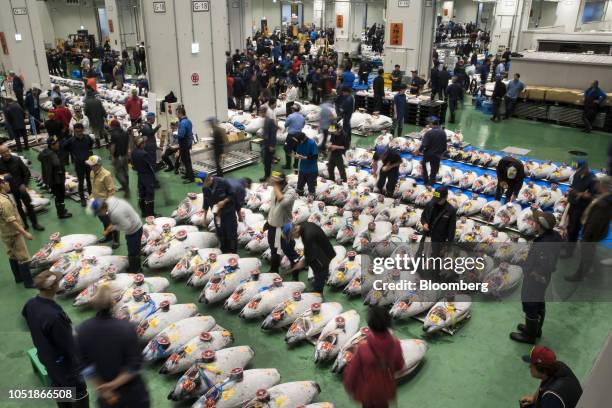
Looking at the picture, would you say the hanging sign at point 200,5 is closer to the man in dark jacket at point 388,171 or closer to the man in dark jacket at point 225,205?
the man in dark jacket at point 388,171

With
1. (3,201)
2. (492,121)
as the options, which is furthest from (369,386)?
(492,121)

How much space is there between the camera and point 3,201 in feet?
22.7

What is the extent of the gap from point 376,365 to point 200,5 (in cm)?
1149

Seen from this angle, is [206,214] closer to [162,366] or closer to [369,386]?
[162,366]

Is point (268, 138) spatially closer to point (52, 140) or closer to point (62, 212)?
point (52, 140)

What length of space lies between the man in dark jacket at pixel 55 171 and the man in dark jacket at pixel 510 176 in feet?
→ 28.5

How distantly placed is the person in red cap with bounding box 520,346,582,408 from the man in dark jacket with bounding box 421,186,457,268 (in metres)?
2.84

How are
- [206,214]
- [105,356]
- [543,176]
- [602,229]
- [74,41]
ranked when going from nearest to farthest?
[105,356] → [602,229] → [206,214] → [543,176] → [74,41]

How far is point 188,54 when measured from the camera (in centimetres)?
1320

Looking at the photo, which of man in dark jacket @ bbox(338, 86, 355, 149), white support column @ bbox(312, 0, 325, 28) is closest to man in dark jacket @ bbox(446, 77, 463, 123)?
man in dark jacket @ bbox(338, 86, 355, 149)

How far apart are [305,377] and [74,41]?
33753 mm

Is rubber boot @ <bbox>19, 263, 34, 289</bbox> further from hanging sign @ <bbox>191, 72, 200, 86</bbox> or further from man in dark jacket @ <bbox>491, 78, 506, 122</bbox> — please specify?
man in dark jacket @ <bbox>491, 78, 506, 122</bbox>

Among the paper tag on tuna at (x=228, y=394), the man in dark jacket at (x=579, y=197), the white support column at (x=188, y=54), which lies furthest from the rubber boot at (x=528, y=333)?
the white support column at (x=188, y=54)

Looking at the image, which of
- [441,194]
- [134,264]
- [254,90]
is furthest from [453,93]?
[134,264]
